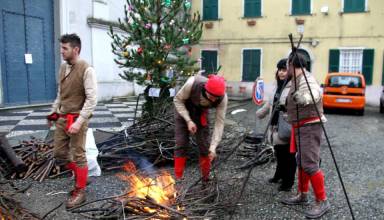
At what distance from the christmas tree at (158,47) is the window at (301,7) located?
560 inches

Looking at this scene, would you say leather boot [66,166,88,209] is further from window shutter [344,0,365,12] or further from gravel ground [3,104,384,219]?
window shutter [344,0,365,12]

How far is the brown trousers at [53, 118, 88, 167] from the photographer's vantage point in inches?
173

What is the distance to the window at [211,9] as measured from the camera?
2248 cm

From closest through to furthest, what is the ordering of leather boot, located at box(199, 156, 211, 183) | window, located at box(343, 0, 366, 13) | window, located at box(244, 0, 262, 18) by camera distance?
1. leather boot, located at box(199, 156, 211, 183)
2. window, located at box(343, 0, 366, 13)
3. window, located at box(244, 0, 262, 18)

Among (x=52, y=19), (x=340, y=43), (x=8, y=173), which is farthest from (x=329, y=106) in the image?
(x=8, y=173)

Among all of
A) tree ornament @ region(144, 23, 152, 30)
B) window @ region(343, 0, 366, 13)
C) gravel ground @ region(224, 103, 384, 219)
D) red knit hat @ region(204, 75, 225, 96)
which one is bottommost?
gravel ground @ region(224, 103, 384, 219)

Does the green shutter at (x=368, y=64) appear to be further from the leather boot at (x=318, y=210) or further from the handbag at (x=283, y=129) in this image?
the leather boot at (x=318, y=210)

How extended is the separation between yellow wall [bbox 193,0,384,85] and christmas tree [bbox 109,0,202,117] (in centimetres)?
1405

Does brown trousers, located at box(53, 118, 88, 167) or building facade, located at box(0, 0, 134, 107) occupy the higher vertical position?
building facade, located at box(0, 0, 134, 107)

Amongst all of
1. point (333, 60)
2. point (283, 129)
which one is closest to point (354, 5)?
point (333, 60)

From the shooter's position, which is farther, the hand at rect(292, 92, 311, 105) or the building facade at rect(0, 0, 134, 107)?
the building facade at rect(0, 0, 134, 107)

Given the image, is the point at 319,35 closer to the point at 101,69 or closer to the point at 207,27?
the point at 207,27

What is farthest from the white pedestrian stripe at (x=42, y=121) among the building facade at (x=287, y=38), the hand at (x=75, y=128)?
the building facade at (x=287, y=38)

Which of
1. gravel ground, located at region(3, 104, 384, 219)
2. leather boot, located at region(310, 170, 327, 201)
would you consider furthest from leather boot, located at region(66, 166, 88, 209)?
leather boot, located at region(310, 170, 327, 201)
